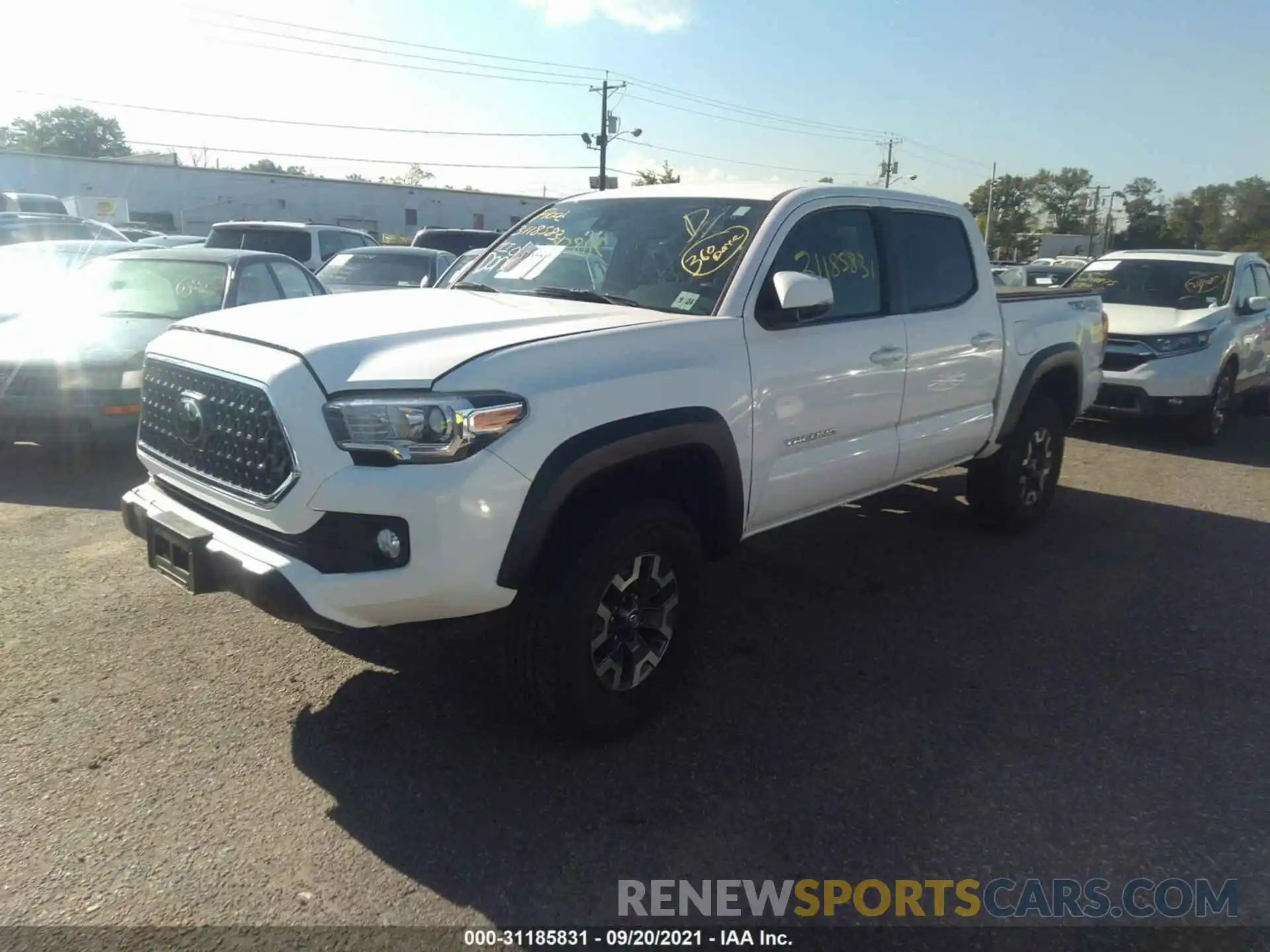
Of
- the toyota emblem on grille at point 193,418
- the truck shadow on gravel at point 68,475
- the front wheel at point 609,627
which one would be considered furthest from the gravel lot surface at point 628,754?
the toyota emblem on grille at point 193,418

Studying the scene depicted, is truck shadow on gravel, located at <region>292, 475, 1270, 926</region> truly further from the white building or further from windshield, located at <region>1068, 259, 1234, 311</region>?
the white building

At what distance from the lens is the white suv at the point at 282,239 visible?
488 inches

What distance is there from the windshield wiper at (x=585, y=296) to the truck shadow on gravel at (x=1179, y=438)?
23.3ft

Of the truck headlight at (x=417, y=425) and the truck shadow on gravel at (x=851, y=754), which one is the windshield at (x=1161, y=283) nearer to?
the truck shadow on gravel at (x=851, y=754)

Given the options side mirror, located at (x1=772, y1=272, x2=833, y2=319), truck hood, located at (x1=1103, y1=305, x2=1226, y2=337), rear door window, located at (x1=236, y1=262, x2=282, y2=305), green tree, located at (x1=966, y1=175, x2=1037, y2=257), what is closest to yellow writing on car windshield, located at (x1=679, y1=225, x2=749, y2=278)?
side mirror, located at (x1=772, y1=272, x2=833, y2=319)

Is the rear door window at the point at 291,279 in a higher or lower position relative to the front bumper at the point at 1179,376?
higher

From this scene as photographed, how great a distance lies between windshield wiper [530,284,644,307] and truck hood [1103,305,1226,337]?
21.5 feet

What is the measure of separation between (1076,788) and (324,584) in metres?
2.55

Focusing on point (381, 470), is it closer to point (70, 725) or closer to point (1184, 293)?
point (70, 725)

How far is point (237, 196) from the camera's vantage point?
4538 centimetres

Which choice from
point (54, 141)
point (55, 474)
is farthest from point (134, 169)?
point (54, 141)

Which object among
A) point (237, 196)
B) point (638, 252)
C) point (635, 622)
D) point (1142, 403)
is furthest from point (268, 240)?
point (237, 196)

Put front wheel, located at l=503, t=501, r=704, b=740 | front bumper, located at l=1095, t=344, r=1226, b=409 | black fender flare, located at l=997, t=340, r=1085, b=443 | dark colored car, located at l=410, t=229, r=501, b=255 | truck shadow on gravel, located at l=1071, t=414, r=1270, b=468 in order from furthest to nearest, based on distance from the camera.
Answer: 1. dark colored car, located at l=410, t=229, r=501, b=255
2. truck shadow on gravel, located at l=1071, t=414, r=1270, b=468
3. front bumper, located at l=1095, t=344, r=1226, b=409
4. black fender flare, located at l=997, t=340, r=1085, b=443
5. front wheel, located at l=503, t=501, r=704, b=740

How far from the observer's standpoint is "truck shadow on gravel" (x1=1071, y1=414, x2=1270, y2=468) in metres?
8.79
